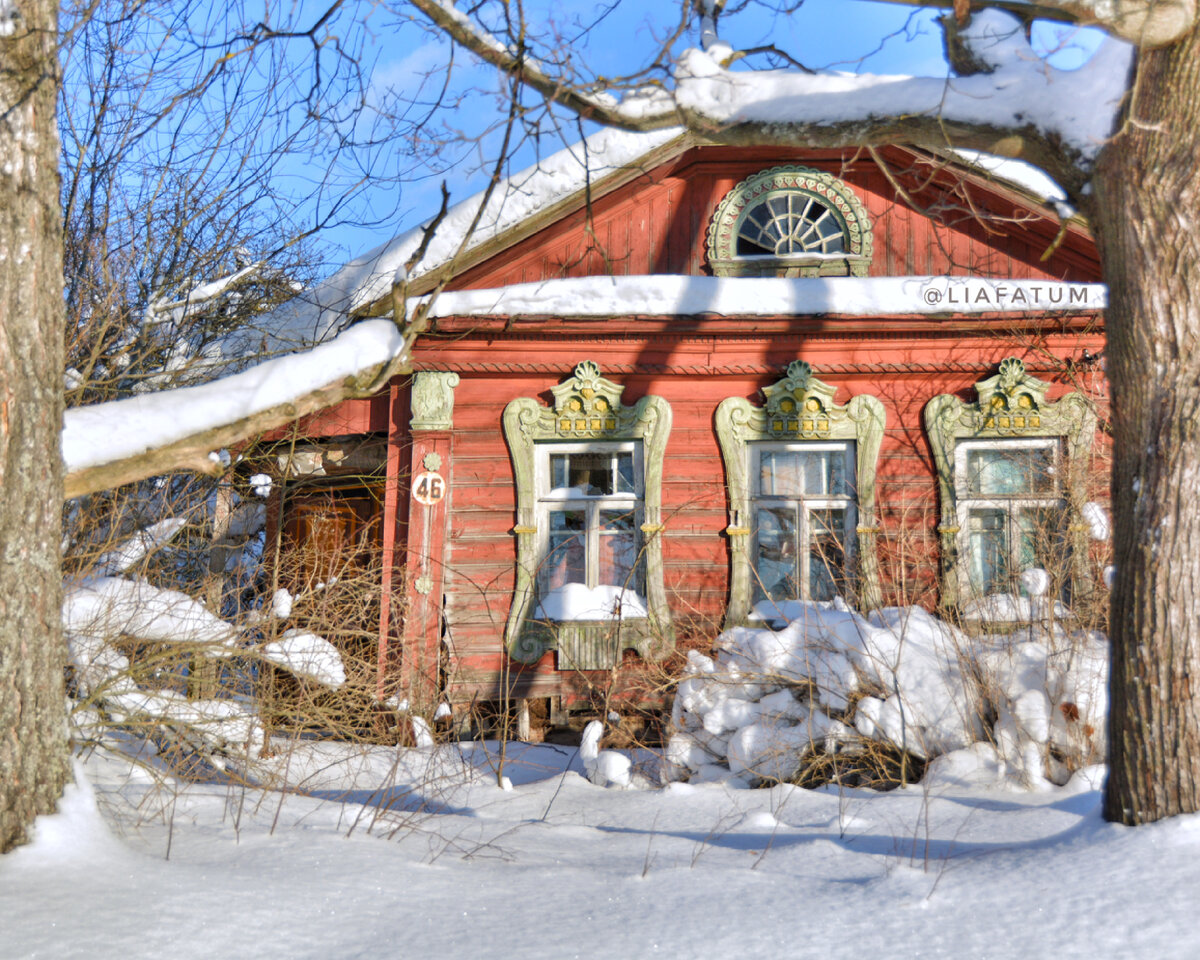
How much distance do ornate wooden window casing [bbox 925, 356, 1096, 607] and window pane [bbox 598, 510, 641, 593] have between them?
2.57 meters

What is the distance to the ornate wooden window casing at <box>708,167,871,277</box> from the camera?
825cm

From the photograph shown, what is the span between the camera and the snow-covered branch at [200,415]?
11.4 ft

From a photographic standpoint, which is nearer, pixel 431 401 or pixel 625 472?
pixel 431 401

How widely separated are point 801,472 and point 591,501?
1822mm

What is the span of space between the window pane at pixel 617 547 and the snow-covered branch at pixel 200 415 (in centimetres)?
393

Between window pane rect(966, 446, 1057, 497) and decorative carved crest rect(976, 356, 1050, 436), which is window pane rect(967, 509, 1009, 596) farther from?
decorative carved crest rect(976, 356, 1050, 436)

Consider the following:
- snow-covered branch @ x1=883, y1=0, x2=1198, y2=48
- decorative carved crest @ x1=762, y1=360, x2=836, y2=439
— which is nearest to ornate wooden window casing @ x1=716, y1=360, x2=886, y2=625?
decorative carved crest @ x1=762, y1=360, x2=836, y2=439

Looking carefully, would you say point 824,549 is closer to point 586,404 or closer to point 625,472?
point 625,472

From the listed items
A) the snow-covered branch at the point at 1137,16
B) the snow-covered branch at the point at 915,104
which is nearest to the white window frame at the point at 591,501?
the snow-covered branch at the point at 915,104

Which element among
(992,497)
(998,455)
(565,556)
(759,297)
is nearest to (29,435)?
(565,556)

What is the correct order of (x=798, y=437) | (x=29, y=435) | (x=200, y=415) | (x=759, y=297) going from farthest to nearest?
(x=798, y=437) < (x=759, y=297) < (x=200, y=415) < (x=29, y=435)

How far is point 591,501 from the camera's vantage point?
7.89 meters

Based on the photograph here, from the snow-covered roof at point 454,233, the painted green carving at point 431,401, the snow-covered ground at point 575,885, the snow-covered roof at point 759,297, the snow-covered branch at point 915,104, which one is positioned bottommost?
the snow-covered ground at point 575,885

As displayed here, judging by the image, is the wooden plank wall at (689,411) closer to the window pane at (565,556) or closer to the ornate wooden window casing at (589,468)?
the ornate wooden window casing at (589,468)
